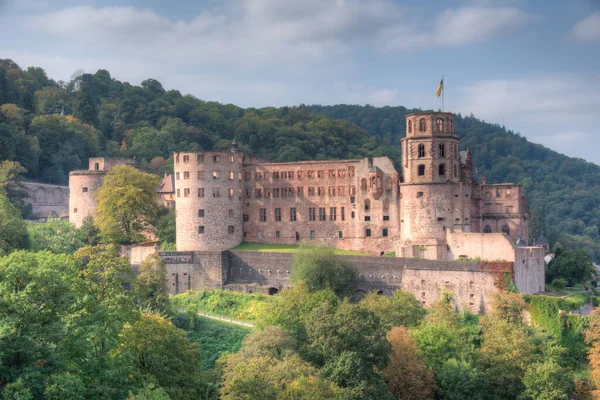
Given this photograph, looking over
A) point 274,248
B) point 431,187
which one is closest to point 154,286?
point 274,248

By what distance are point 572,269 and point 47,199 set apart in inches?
1989

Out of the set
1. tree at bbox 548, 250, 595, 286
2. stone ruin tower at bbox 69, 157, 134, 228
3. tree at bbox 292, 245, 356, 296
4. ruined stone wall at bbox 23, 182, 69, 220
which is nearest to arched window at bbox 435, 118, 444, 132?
tree at bbox 292, 245, 356, 296

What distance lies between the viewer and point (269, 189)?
67.8 m

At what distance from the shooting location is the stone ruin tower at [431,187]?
60125mm

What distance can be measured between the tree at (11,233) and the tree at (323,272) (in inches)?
703

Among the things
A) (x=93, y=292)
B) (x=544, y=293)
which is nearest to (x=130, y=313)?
(x=93, y=292)

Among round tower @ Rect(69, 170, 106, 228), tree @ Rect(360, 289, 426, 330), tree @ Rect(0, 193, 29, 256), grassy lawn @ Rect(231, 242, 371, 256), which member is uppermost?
round tower @ Rect(69, 170, 106, 228)

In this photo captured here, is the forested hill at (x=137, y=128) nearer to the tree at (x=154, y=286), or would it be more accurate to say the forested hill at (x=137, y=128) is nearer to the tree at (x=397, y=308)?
the tree at (x=154, y=286)

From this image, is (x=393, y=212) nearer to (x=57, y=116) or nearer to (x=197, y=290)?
(x=197, y=290)

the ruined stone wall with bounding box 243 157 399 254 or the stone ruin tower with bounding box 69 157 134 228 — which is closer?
the ruined stone wall with bounding box 243 157 399 254

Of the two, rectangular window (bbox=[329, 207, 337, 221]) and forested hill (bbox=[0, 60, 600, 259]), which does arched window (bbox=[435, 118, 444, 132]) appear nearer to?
rectangular window (bbox=[329, 207, 337, 221])

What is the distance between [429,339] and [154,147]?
2399 inches

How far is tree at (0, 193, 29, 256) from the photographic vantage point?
55.1 m

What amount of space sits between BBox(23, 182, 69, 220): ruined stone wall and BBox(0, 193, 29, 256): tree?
71.3 feet
